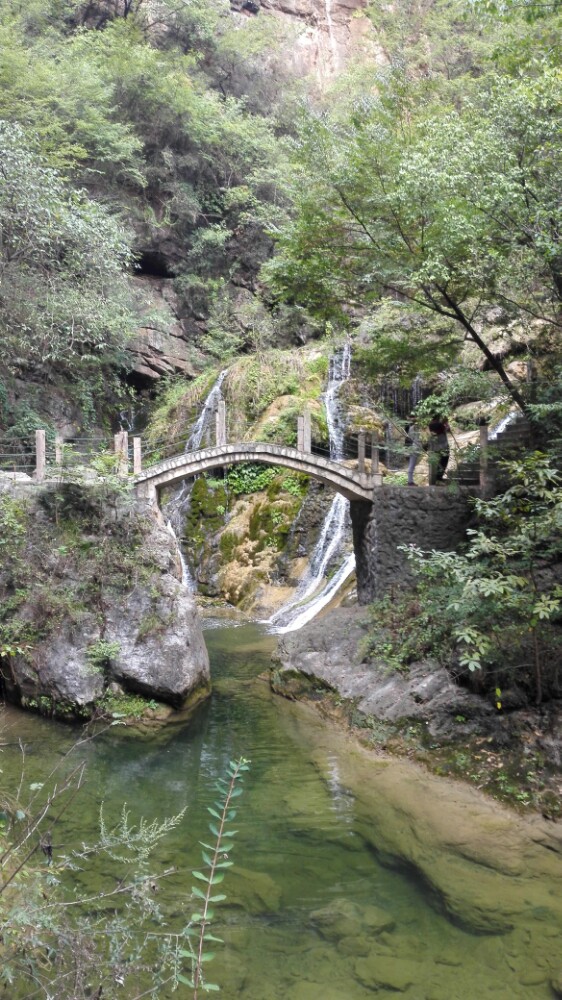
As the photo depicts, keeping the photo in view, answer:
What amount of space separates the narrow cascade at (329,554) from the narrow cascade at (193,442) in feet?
11.4

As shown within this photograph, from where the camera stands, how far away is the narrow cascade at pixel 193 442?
753 inches

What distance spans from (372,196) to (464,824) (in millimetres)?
8382

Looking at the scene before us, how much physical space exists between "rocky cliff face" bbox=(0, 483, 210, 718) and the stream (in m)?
0.68

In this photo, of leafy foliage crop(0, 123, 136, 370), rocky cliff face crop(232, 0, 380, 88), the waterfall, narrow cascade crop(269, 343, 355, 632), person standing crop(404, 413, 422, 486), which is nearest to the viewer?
person standing crop(404, 413, 422, 486)

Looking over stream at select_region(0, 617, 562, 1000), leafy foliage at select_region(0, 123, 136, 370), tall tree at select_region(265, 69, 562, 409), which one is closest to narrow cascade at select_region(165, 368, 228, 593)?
leafy foliage at select_region(0, 123, 136, 370)

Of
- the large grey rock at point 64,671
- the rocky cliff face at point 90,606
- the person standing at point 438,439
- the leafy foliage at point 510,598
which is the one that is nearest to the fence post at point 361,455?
the person standing at point 438,439

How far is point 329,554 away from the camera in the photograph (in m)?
16.9

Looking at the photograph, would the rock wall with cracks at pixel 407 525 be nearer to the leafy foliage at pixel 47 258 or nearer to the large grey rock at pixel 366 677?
the large grey rock at pixel 366 677

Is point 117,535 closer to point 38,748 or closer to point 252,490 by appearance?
point 38,748

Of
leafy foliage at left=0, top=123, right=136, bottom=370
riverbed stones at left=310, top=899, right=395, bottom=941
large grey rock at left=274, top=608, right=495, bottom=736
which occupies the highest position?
leafy foliage at left=0, top=123, right=136, bottom=370

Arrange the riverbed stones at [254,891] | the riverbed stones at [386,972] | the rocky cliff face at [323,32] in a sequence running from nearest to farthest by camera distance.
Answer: the riverbed stones at [386,972], the riverbed stones at [254,891], the rocky cliff face at [323,32]

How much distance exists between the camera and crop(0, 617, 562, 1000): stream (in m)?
4.72

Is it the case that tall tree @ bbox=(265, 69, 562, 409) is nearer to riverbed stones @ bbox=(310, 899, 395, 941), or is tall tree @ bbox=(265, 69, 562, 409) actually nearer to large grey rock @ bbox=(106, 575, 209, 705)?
large grey rock @ bbox=(106, 575, 209, 705)

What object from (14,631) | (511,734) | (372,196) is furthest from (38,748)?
(372,196)
